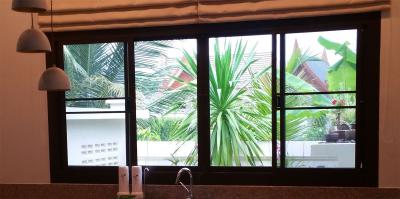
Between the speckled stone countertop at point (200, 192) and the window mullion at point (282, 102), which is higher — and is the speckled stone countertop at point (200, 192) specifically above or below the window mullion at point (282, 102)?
below

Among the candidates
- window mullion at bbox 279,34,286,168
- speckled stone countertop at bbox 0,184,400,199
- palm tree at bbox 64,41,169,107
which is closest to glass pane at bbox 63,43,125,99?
palm tree at bbox 64,41,169,107

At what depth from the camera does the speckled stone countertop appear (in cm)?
211

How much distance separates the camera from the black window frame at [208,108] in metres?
2.09

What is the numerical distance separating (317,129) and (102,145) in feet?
4.93

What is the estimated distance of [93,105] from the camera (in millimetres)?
2443

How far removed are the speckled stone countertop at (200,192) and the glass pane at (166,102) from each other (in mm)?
214

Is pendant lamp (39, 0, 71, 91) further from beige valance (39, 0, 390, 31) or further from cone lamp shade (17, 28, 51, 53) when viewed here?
beige valance (39, 0, 390, 31)

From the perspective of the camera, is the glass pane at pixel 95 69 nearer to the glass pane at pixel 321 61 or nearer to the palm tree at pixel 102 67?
the palm tree at pixel 102 67

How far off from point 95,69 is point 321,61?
155 cm

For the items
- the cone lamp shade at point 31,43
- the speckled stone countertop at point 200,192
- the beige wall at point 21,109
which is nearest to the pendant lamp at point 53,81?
the cone lamp shade at point 31,43

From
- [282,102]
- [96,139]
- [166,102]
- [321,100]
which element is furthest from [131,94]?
[321,100]

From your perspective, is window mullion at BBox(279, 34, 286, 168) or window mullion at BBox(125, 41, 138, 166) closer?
window mullion at BBox(279, 34, 286, 168)

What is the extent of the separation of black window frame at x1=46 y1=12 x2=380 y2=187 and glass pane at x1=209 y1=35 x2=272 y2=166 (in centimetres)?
6

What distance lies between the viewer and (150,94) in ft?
7.79
